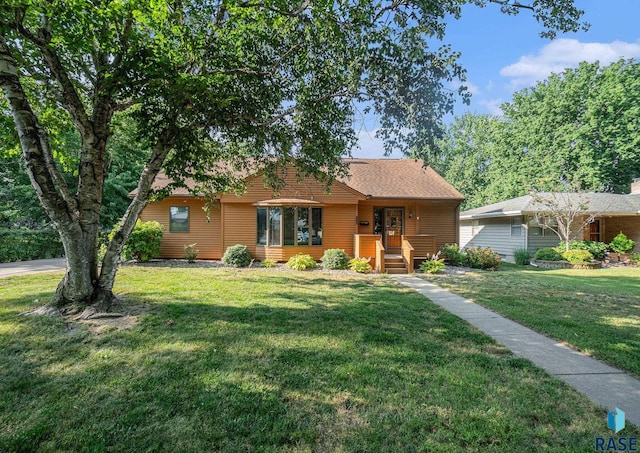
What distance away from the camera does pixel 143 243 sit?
12.0m

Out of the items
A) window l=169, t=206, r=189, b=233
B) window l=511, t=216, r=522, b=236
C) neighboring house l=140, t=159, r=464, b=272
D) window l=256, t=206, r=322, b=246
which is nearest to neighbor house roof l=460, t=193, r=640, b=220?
window l=511, t=216, r=522, b=236

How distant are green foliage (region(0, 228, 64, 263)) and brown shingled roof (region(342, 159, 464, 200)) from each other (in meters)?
15.3

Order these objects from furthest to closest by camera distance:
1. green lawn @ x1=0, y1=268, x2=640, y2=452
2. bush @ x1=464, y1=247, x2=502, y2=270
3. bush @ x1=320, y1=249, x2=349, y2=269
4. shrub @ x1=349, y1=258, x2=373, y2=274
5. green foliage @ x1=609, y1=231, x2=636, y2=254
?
green foliage @ x1=609, y1=231, x2=636, y2=254, bush @ x1=464, y1=247, x2=502, y2=270, bush @ x1=320, y1=249, x2=349, y2=269, shrub @ x1=349, y1=258, x2=373, y2=274, green lawn @ x1=0, y1=268, x2=640, y2=452

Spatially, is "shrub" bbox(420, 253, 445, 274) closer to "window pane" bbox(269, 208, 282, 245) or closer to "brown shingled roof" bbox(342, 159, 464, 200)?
"brown shingled roof" bbox(342, 159, 464, 200)

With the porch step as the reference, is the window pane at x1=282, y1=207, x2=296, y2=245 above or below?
above

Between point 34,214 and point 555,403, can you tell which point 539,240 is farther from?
point 34,214

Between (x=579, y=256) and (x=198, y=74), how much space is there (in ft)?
55.9

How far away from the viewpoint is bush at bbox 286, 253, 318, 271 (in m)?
11.6

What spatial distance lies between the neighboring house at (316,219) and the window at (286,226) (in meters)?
0.04

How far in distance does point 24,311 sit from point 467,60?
882 cm

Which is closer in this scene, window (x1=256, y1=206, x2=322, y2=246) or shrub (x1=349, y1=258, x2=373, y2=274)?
shrub (x1=349, y1=258, x2=373, y2=274)

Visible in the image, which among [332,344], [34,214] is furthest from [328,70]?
[34,214]

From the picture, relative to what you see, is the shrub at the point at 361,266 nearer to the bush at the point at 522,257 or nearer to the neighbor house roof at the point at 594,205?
the bush at the point at 522,257

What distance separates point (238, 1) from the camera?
17.0 ft
